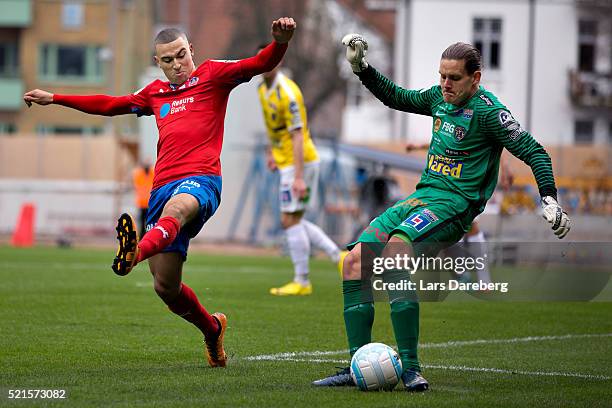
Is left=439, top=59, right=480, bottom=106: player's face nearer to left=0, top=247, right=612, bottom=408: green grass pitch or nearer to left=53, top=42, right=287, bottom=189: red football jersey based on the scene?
left=53, top=42, right=287, bottom=189: red football jersey

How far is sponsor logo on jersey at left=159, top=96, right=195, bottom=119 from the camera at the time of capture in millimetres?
7484

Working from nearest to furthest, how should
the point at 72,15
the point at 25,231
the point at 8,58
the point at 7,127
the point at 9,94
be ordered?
1. the point at 25,231
2. the point at 9,94
3. the point at 7,127
4. the point at 72,15
5. the point at 8,58

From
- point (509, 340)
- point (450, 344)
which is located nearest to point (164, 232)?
point (450, 344)

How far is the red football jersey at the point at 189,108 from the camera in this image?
7.28 meters

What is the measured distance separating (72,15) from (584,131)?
1029 inches

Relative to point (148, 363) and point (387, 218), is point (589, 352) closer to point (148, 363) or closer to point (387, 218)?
point (387, 218)

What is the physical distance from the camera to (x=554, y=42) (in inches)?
1687

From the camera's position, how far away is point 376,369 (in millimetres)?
6320

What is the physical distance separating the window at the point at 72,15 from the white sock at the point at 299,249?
46.0m

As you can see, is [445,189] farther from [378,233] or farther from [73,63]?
[73,63]

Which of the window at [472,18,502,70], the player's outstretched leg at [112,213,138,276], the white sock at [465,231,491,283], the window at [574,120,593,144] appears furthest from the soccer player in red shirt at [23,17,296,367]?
the window at [574,120,593,144]

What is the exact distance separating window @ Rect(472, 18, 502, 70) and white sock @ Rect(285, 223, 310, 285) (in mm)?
31198

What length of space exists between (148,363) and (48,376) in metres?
0.84

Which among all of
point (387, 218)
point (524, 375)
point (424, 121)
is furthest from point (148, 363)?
point (424, 121)
